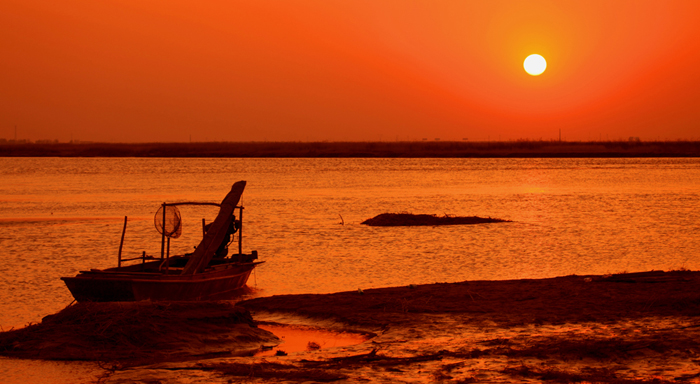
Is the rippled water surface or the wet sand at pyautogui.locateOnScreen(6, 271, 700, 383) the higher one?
the wet sand at pyautogui.locateOnScreen(6, 271, 700, 383)

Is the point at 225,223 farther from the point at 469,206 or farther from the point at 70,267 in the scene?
the point at 469,206

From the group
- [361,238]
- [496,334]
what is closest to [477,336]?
[496,334]

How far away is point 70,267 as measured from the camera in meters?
18.3

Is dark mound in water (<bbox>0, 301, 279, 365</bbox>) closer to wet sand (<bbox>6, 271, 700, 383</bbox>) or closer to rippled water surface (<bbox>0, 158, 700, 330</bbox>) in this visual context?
wet sand (<bbox>6, 271, 700, 383</bbox>)

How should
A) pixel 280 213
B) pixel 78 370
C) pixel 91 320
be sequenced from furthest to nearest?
pixel 280 213 < pixel 91 320 < pixel 78 370

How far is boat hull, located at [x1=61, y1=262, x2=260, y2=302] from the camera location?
11953 millimetres

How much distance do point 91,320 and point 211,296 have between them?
4.08 meters

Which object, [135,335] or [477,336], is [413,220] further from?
[135,335]

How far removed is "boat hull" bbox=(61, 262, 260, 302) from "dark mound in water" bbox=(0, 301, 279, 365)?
178cm

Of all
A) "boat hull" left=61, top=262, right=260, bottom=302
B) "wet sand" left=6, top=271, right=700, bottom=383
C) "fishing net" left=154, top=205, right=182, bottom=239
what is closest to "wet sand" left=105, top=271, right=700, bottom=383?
"wet sand" left=6, top=271, right=700, bottom=383

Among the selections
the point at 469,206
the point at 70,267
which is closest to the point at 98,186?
the point at 469,206

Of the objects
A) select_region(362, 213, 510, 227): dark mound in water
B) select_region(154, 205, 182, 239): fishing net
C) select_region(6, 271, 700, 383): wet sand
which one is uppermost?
select_region(154, 205, 182, 239): fishing net

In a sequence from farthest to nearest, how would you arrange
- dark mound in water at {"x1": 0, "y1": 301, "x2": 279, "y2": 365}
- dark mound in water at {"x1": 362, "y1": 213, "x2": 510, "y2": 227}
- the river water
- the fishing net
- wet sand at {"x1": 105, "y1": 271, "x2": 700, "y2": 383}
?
dark mound in water at {"x1": 362, "y1": 213, "x2": 510, "y2": 227} → the river water → the fishing net → dark mound in water at {"x1": 0, "y1": 301, "x2": 279, "y2": 365} → wet sand at {"x1": 105, "y1": 271, "x2": 700, "y2": 383}

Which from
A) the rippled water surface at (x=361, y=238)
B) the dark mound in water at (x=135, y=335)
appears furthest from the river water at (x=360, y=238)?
the dark mound in water at (x=135, y=335)
